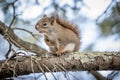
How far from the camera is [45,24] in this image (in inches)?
52.7

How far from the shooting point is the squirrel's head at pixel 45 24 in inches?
51.2

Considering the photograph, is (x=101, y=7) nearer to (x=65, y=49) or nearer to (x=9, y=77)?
(x=65, y=49)

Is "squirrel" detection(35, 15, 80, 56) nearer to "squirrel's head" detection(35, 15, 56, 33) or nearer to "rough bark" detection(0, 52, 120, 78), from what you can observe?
"squirrel's head" detection(35, 15, 56, 33)

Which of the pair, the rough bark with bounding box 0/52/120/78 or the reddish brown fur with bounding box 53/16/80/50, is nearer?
the rough bark with bounding box 0/52/120/78

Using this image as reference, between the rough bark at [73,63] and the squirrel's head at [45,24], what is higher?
the squirrel's head at [45,24]

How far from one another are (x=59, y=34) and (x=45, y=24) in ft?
0.27

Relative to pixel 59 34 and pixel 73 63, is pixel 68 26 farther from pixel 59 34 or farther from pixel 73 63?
pixel 73 63

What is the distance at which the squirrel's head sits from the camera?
1.30 meters

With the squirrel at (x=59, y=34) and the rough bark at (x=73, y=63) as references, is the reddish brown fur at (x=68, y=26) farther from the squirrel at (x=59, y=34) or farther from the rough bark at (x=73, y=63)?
the rough bark at (x=73, y=63)

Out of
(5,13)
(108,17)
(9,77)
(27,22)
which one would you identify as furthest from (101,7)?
(9,77)

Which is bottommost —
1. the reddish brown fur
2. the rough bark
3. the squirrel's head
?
the rough bark

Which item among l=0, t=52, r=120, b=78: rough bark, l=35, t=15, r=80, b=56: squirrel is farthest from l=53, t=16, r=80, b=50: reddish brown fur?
l=0, t=52, r=120, b=78: rough bark

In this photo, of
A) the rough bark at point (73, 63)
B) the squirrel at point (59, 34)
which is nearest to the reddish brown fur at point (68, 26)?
the squirrel at point (59, 34)

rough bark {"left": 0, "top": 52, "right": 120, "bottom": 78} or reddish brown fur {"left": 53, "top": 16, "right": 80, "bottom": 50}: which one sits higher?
reddish brown fur {"left": 53, "top": 16, "right": 80, "bottom": 50}
